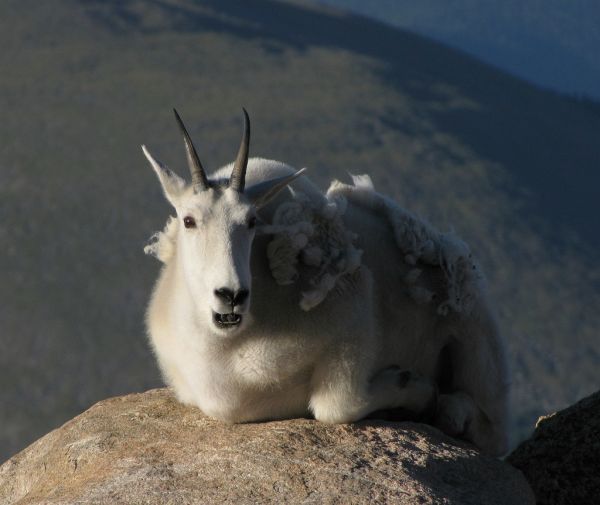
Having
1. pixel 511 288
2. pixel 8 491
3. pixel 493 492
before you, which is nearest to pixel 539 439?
pixel 493 492

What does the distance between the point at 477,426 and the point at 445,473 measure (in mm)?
1288

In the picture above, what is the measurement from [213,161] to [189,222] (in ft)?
193

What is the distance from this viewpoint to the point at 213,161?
64.1m

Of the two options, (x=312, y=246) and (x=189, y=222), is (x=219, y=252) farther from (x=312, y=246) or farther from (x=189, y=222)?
(x=312, y=246)

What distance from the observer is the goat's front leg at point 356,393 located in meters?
6.20

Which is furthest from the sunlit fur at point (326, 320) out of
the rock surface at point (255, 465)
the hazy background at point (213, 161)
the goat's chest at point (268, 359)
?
the hazy background at point (213, 161)

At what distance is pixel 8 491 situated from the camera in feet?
22.9

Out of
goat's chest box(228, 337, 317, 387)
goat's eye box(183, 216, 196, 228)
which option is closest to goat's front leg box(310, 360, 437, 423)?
goat's chest box(228, 337, 317, 387)

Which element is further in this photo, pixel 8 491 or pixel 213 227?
pixel 8 491

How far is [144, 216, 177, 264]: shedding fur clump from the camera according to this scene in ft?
21.1

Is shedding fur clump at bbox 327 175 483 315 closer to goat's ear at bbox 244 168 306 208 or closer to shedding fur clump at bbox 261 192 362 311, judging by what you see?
shedding fur clump at bbox 261 192 362 311

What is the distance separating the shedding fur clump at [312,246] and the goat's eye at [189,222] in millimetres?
434

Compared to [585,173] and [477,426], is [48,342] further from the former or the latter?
[477,426]

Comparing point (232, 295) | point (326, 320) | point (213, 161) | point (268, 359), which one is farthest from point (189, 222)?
point (213, 161)
